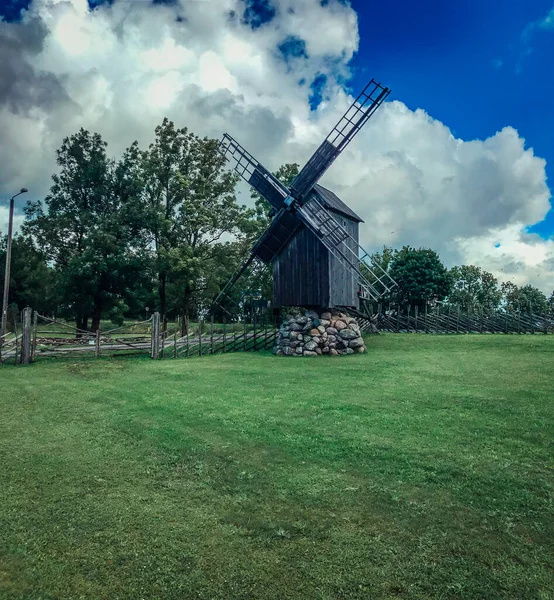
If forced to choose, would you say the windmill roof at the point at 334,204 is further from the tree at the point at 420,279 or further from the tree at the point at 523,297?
the tree at the point at 523,297

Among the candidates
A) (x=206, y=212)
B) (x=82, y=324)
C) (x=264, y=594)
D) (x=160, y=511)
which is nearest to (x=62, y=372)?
(x=160, y=511)

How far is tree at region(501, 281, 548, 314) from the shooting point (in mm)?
54031

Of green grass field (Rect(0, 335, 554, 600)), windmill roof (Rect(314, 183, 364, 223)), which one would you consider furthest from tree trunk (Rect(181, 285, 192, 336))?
green grass field (Rect(0, 335, 554, 600))

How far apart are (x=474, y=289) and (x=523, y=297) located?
5.80m

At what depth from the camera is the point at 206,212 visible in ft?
94.2

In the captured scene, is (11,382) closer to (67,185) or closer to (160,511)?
(160,511)

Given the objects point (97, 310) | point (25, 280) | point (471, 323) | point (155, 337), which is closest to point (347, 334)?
point (155, 337)

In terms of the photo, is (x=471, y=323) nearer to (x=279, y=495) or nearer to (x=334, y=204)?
(x=334, y=204)

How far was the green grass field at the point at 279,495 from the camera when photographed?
374 cm

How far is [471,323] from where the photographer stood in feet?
104

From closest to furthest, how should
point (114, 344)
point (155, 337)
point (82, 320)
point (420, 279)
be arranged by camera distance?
point (155, 337) < point (114, 344) < point (82, 320) < point (420, 279)

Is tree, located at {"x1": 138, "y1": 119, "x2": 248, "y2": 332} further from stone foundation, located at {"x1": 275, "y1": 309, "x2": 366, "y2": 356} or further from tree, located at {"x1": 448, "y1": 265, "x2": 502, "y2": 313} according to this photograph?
tree, located at {"x1": 448, "y1": 265, "x2": 502, "y2": 313}

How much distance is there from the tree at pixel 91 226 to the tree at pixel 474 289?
3980 centimetres

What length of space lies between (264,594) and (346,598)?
66 cm
